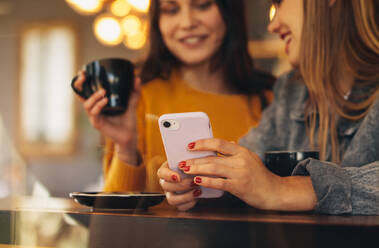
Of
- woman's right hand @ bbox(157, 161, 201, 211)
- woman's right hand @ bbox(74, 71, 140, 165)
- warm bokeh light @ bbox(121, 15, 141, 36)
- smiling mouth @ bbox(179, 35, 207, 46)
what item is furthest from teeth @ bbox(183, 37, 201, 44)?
warm bokeh light @ bbox(121, 15, 141, 36)

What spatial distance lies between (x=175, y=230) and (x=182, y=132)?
12cm

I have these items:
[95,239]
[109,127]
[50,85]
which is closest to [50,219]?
[95,239]

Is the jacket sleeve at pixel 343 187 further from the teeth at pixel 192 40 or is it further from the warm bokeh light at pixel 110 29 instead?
the warm bokeh light at pixel 110 29

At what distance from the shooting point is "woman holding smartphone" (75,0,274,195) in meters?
0.71

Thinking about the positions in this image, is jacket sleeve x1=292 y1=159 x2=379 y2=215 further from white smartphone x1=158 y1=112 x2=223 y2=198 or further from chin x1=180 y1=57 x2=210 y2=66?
chin x1=180 y1=57 x2=210 y2=66

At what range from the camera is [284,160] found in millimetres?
493

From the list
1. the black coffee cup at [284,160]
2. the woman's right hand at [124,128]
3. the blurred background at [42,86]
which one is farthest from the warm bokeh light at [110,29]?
the black coffee cup at [284,160]

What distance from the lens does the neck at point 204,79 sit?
2.50ft

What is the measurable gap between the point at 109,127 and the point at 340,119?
413 millimetres

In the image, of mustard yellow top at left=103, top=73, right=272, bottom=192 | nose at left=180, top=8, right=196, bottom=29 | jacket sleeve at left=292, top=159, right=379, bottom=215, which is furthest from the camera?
nose at left=180, top=8, right=196, bottom=29

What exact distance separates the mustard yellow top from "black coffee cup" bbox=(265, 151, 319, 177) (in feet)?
0.25

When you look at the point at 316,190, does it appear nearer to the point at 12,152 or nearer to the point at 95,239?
the point at 95,239

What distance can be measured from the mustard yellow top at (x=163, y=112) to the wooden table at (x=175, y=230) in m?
0.19

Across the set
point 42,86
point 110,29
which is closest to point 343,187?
point 42,86
